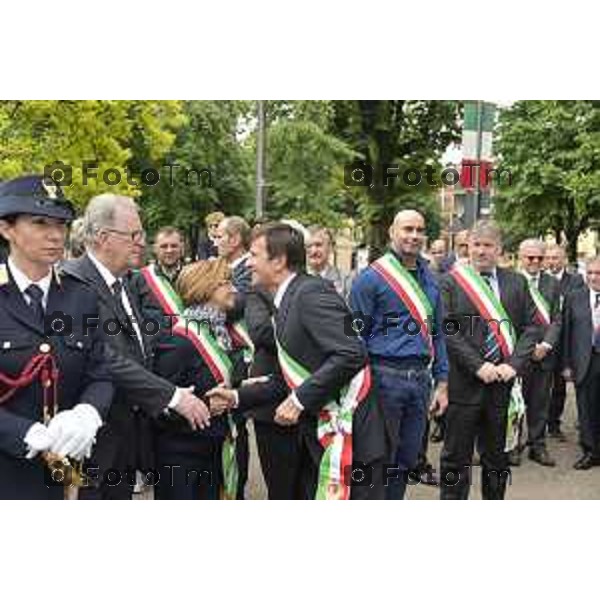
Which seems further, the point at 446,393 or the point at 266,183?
the point at 266,183

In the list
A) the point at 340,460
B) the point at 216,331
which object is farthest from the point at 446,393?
the point at 216,331

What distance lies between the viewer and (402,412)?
449 centimetres

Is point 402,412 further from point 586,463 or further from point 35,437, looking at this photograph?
point 586,463

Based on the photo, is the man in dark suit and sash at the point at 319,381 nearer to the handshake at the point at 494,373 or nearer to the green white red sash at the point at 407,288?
the green white red sash at the point at 407,288

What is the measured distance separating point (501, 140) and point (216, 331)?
1761 cm

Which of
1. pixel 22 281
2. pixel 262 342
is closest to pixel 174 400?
pixel 262 342

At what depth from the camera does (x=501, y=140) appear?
805 inches

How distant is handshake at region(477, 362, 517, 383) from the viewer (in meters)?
4.82

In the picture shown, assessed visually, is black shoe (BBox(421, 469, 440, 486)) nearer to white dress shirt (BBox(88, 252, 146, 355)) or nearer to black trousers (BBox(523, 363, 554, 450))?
black trousers (BBox(523, 363, 554, 450))

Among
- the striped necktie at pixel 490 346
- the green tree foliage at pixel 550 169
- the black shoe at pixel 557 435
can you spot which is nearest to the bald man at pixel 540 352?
the black shoe at pixel 557 435

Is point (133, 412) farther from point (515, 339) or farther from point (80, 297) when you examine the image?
point (515, 339)

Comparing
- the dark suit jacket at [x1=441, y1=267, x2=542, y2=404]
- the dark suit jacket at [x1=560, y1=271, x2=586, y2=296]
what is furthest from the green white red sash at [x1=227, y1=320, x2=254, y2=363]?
the dark suit jacket at [x1=560, y1=271, x2=586, y2=296]

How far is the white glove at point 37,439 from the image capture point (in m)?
2.74

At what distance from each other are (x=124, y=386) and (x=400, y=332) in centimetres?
147
